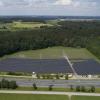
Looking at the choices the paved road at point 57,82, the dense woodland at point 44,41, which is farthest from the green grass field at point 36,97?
the dense woodland at point 44,41

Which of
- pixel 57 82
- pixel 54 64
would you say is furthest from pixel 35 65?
pixel 57 82

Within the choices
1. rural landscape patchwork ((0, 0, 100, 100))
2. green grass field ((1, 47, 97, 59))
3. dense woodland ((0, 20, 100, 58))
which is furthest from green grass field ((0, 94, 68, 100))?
dense woodland ((0, 20, 100, 58))

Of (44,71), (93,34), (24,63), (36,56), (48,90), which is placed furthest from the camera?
(93,34)

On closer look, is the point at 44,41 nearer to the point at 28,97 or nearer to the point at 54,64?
the point at 54,64

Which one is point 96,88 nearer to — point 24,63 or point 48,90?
point 48,90

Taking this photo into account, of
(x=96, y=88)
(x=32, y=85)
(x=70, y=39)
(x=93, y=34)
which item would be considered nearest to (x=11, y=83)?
(x=32, y=85)

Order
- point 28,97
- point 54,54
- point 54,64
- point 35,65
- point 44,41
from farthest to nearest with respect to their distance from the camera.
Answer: point 44,41, point 54,54, point 54,64, point 35,65, point 28,97
